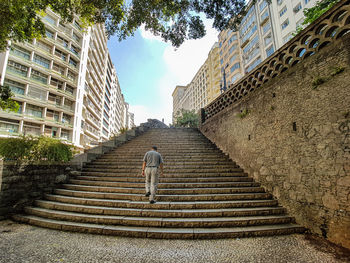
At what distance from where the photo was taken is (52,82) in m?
24.1

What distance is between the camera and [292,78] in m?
4.76

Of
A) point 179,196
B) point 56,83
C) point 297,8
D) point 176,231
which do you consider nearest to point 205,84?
point 297,8

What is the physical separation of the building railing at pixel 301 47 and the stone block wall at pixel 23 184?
8.08 meters

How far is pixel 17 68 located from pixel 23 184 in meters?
23.7

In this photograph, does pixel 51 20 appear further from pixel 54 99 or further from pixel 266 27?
pixel 266 27

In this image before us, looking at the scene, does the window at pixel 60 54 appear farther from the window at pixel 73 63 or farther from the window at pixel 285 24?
the window at pixel 285 24

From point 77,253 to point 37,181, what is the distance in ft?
11.9

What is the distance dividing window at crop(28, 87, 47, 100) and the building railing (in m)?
25.6

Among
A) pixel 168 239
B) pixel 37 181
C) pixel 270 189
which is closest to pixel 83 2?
pixel 37 181

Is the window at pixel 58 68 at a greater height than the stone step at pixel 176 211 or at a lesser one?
greater

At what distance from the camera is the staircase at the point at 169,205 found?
3.72m

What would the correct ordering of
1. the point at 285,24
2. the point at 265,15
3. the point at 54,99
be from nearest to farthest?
the point at 285,24
the point at 54,99
the point at 265,15

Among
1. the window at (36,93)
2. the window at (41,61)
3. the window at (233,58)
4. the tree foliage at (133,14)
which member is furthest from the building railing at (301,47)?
the window at (233,58)

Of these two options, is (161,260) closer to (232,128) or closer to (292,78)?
(292,78)
